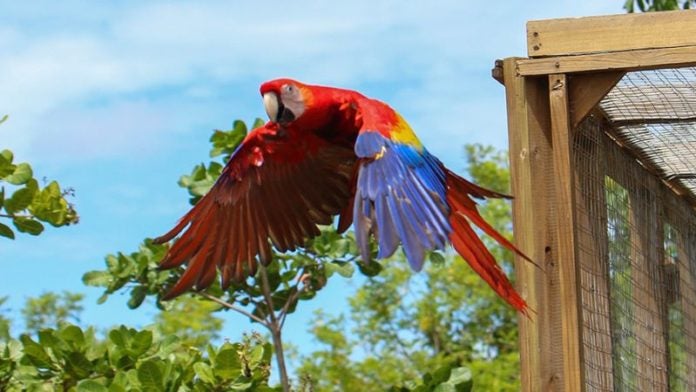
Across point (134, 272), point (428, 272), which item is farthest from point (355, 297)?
point (134, 272)

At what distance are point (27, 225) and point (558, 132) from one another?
4.64 feet

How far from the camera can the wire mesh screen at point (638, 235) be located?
2414 millimetres

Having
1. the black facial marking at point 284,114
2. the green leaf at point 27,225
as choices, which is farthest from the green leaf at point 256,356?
the black facial marking at point 284,114

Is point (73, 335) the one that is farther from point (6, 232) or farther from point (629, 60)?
point (629, 60)

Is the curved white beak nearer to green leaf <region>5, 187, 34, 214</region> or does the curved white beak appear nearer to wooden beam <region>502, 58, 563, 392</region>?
wooden beam <region>502, 58, 563, 392</region>

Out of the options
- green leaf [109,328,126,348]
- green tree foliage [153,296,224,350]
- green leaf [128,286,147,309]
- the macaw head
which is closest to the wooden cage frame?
the macaw head

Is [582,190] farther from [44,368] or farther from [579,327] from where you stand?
[44,368]

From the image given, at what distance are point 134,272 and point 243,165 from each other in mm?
1007

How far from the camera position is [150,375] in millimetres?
2791

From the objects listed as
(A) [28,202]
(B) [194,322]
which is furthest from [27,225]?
(B) [194,322]

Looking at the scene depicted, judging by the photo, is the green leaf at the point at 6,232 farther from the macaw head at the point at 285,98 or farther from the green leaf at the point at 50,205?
the macaw head at the point at 285,98

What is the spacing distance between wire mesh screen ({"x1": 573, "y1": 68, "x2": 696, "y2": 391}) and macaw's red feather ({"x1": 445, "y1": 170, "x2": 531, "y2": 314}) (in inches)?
7.8

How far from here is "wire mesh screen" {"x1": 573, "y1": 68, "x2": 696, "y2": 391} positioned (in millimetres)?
2414

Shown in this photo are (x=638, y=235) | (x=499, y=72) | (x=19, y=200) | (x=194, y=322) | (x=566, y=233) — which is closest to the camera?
(x=566, y=233)
